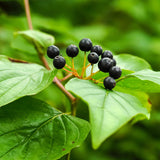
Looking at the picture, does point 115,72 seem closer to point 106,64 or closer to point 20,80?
point 106,64

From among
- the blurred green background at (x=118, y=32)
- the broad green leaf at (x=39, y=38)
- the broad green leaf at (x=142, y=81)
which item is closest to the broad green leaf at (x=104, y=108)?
the broad green leaf at (x=142, y=81)

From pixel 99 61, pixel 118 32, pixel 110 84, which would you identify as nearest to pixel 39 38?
pixel 99 61

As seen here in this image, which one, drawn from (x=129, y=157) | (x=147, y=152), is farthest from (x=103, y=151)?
(x=147, y=152)

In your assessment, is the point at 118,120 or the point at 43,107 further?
the point at 43,107

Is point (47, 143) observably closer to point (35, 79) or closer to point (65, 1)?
point (35, 79)

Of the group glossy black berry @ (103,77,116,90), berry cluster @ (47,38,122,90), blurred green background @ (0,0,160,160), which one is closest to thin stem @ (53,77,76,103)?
berry cluster @ (47,38,122,90)

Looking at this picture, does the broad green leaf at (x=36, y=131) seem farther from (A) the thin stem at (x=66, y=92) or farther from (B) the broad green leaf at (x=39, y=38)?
(B) the broad green leaf at (x=39, y=38)

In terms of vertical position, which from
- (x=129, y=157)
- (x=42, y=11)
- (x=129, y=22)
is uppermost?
(x=42, y=11)
